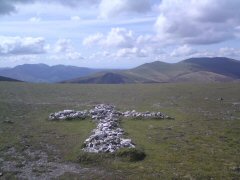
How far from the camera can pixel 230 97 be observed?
314 feet

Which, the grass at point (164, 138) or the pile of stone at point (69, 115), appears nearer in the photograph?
the grass at point (164, 138)

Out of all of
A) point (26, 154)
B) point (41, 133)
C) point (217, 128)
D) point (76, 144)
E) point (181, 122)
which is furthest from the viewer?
point (181, 122)

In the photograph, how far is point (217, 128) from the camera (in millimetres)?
49188

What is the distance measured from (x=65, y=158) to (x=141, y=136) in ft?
41.2

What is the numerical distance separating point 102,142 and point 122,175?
7.80 meters

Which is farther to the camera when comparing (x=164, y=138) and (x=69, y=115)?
(x=69, y=115)

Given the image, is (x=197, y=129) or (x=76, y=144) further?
(x=197, y=129)

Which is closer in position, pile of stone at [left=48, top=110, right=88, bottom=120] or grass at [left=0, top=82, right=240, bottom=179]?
grass at [left=0, top=82, right=240, bottom=179]

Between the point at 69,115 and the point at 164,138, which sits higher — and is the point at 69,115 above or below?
above

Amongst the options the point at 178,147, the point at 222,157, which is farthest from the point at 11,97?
the point at 222,157

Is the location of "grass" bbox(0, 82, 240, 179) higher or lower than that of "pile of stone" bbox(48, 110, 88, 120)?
lower

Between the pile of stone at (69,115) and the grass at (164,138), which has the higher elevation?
the pile of stone at (69,115)

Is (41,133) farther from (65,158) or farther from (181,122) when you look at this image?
(181,122)

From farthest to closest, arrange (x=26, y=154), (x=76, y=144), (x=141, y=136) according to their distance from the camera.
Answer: (x=141, y=136)
(x=76, y=144)
(x=26, y=154)
